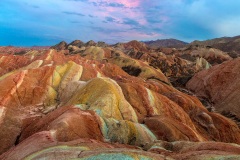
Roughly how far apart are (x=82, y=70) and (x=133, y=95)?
73.1 feet

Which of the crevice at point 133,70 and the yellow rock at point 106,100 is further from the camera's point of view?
the crevice at point 133,70

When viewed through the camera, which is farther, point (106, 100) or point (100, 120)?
point (106, 100)

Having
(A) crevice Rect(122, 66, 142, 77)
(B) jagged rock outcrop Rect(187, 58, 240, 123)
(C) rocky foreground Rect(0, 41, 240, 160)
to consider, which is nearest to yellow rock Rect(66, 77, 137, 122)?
(C) rocky foreground Rect(0, 41, 240, 160)

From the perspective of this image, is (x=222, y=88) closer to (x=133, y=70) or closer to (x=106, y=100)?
(x=133, y=70)

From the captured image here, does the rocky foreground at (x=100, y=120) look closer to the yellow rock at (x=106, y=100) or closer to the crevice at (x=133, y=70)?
the yellow rock at (x=106, y=100)

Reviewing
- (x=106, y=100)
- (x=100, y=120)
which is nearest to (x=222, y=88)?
(x=106, y=100)

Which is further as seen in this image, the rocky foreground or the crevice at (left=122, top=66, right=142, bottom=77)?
the crevice at (left=122, top=66, right=142, bottom=77)

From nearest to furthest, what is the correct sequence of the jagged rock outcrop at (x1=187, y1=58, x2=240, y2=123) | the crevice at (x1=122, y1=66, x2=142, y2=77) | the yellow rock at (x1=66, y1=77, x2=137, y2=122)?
the yellow rock at (x1=66, y1=77, x2=137, y2=122), the jagged rock outcrop at (x1=187, y1=58, x2=240, y2=123), the crevice at (x1=122, y1=66, x2=142, y2=77)

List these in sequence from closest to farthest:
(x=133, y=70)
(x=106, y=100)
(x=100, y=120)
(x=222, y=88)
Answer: (x=100, y=120)
(x=106, y=100)
(x=222, y=88)
(x=133, y=70)

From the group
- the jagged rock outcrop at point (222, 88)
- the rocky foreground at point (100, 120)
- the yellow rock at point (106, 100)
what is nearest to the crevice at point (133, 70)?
the jagged rock outcrop at point (222, 88)

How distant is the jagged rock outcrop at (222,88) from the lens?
261 feet

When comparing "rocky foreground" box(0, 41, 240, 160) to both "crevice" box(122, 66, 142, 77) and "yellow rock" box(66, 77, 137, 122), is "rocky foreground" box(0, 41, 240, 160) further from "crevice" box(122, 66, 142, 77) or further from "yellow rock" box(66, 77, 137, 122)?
"crevice" box(122, 66, 142, 77)

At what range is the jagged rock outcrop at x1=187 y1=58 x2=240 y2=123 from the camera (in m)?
79.5

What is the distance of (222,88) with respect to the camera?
91625mm
